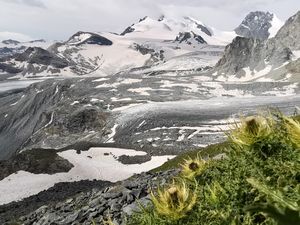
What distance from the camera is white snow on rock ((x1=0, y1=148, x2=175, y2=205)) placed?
51969mm

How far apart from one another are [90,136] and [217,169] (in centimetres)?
10153

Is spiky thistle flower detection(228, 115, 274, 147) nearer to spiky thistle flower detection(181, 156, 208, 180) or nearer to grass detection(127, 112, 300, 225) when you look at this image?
grass detection(127, 112, 300, 225)

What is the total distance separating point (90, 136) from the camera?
354ft

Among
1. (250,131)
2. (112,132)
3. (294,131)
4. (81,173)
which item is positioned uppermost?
(294,131)

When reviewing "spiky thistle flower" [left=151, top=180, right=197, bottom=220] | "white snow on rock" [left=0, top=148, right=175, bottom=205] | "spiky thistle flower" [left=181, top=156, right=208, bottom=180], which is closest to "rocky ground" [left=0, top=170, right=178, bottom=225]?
"spiky thistle flower" [left=181, top=156, right=208, bottom=180]

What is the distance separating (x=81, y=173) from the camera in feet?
190

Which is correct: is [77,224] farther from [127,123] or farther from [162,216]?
[127,123]

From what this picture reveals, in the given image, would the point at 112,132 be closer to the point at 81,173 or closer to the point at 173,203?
the point at 81,173

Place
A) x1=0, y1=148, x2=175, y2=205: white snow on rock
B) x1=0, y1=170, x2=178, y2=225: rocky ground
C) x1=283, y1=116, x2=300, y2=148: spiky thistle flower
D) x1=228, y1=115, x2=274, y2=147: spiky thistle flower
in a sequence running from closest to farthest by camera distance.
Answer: x1=283, y1=116, x2=300, y2=148: spiky thistle flower
x1=228, y1=115, x2=274, y2=147: spiky thistle flower
x1=0, y1=170, x2=178, y2=225: rocky ground
x1=0, y1=148, x2=175, y2=205: white snow on rock

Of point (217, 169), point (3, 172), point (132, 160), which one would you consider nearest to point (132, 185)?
point (217, 169)

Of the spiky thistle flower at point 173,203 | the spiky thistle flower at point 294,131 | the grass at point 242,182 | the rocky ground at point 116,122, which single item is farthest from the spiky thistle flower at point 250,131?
the rocky ground at point 116,122

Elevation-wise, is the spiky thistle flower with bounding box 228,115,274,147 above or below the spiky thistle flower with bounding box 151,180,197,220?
above

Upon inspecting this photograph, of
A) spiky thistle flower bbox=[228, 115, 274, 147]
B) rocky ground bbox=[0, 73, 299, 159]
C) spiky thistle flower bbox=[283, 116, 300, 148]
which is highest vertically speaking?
spiky thistle flower bbox=[283, 116, 300, 148]

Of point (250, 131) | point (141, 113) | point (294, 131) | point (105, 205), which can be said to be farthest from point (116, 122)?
point (294, 131)
